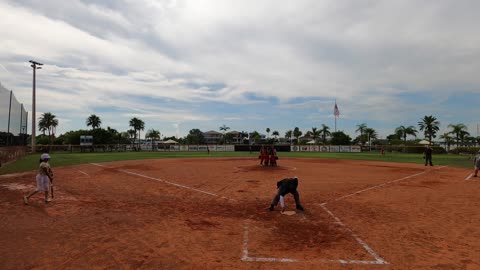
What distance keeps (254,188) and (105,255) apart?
9281mm

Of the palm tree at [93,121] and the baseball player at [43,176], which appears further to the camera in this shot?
the palm tree at [93,121]

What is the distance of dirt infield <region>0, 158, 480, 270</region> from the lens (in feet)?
18.8

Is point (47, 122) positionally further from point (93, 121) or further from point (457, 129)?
point (457, 129)

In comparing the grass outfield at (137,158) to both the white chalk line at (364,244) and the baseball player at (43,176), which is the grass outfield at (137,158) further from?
the white chalk line at (364,244)

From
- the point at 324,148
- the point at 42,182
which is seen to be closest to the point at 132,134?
the point at 324,148

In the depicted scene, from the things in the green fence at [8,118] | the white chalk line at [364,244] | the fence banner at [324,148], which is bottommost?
the white chalk line at [364,244]

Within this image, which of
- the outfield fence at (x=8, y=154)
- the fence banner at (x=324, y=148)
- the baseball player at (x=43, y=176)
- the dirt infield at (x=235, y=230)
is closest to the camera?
the dirt infield at (x=235, y=230)

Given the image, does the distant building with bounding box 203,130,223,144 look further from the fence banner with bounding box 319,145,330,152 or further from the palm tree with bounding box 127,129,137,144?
the fence banner with bounding box 319,145,330,152

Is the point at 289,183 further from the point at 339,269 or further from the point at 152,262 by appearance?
the point at 152,262

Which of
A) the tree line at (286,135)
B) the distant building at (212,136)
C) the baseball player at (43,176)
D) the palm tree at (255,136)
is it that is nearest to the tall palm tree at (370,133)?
the tree line at (286,135)

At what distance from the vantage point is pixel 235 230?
781 centimetres

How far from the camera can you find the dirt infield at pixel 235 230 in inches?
226

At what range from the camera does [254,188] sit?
47.5 ft

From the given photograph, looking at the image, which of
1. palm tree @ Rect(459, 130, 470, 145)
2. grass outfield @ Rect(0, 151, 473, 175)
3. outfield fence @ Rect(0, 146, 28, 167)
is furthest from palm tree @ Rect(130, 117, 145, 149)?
palm tree @ Rect(459, 130, 470, 145)
